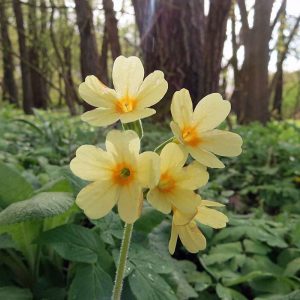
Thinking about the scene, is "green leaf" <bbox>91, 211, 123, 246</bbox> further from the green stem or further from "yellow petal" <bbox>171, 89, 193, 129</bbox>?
"yellow petal" <bbox>171, 89, 193, 129</bbox>

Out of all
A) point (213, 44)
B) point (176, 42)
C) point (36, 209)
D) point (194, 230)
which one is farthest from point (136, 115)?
point (176, 42)

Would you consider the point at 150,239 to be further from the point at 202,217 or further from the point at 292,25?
the point at 292,25

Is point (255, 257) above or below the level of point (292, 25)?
below

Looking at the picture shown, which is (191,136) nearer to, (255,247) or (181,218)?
(181,218)

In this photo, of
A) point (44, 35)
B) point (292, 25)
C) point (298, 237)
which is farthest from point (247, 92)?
point (298, 237)

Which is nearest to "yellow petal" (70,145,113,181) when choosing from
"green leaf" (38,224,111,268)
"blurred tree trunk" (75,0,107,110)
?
"green leaf" (38,224,111,268)

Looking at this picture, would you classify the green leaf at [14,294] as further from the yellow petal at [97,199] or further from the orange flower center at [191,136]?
the orange flower center at [191,136]
